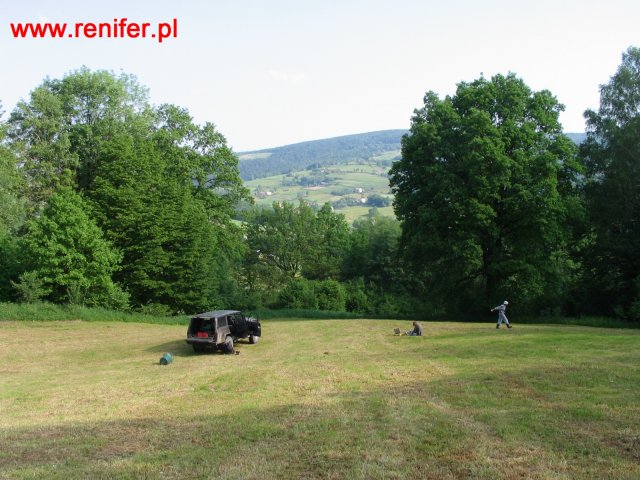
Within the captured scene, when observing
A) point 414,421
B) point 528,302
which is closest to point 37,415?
point 414,421

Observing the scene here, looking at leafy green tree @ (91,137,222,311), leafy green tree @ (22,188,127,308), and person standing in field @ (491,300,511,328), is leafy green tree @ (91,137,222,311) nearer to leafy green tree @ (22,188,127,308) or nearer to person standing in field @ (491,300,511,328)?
leafy green tree @ (22,188,127,308)

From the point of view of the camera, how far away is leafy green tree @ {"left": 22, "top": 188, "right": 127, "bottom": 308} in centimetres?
3588

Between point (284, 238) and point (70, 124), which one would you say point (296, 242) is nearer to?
point (284, 238)

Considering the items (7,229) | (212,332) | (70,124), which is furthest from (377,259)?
(212,332)

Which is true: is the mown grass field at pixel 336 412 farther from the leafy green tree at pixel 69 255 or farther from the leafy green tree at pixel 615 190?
the leafy green tree at pixel 615 190

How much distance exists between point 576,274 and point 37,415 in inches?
1532

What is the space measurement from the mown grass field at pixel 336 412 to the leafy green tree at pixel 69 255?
13.6 m

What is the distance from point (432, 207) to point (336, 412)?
88.6 feet

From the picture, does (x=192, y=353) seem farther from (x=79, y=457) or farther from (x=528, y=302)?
(x=528, y=302)

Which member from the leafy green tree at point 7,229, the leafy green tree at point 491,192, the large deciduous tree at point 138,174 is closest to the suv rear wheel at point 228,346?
the leafy green tree at point 491,192

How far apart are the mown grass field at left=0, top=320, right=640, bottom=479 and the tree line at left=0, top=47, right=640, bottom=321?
43.9 ft

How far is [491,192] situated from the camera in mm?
34469

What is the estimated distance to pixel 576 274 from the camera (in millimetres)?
40375

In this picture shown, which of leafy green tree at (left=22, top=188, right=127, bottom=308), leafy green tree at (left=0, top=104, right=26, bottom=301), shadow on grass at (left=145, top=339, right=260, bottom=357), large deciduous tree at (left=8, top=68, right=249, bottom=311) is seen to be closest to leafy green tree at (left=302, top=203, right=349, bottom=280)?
large deciduous tree at (left=8, top=68, right=249, bottom=311)
